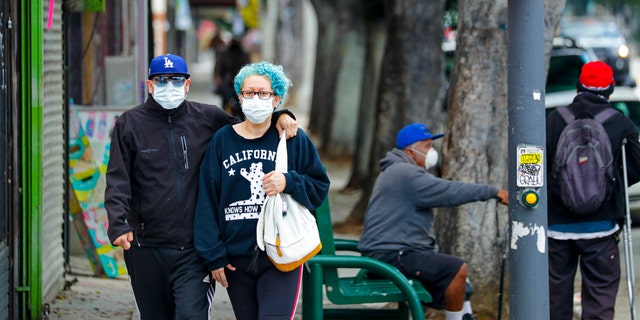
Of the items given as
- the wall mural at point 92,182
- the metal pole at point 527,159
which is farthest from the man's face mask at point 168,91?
the wall mural at point 92,182

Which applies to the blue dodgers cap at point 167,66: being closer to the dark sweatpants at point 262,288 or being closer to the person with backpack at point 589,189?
the dark sweatpants at point 262,288

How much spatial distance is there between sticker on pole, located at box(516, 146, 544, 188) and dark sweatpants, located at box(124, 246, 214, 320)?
159cm

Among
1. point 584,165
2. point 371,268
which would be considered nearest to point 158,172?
point 371,268

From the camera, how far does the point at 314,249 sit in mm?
Result: 5184

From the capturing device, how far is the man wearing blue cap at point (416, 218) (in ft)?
21.2

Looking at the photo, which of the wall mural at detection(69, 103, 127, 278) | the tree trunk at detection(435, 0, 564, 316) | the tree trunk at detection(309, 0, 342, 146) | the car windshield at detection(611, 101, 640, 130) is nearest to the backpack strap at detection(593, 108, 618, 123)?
the tree trunk at detection(435, 0, 564, 316)

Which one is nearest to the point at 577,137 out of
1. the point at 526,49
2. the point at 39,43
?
the point at 526,49

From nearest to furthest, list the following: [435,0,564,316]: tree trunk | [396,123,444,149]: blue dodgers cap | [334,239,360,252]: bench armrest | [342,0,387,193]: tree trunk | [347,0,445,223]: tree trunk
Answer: [396,123,444,149]: blue dodgers cap
[334,239,360,252]: bench armrest
[435,0,564,316]: tree trunk
[347,0,445,223]: tree trunk
[342,0,387,193]: tree trunk

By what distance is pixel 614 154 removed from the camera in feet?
21.1

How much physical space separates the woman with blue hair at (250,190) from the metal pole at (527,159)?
1.04 metres

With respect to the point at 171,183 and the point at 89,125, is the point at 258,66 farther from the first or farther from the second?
the point at 89,125

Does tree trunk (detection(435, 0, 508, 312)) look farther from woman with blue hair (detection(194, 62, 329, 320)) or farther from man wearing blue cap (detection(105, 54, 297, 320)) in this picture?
man wearing blue cap (detection(105, 54, 297, 320))

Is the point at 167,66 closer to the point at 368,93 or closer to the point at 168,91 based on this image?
the point at 168,91

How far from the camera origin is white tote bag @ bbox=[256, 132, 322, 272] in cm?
500
